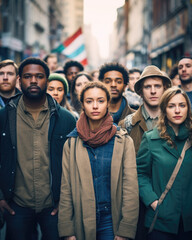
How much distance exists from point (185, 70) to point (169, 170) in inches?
115

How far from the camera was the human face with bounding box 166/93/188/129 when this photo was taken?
3217mm

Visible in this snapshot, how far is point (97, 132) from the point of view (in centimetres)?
317

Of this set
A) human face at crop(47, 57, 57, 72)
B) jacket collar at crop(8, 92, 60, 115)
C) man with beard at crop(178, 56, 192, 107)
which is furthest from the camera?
human face at crop(47, 57, 57, 72)

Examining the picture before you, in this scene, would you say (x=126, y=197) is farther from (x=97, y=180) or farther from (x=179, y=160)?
(x=179, y=160)

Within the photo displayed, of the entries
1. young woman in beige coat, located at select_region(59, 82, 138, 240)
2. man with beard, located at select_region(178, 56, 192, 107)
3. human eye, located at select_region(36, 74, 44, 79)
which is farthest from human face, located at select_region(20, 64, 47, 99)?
man with beard, located at select_region(178, 56, 192, 107)

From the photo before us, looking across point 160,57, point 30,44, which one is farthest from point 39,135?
point 30,44

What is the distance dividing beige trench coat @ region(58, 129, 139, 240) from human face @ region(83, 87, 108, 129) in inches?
10.9

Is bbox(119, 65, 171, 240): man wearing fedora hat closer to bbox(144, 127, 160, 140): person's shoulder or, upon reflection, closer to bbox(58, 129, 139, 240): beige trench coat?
bbox(144, 127, 160, 140): person's shoulder

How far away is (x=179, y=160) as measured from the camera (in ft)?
10.2

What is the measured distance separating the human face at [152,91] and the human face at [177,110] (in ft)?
2.30

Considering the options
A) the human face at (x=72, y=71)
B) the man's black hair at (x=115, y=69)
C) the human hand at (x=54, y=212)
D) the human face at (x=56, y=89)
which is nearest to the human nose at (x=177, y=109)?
the human hand at (x=54, y=212)

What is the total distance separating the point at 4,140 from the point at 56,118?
0.61m

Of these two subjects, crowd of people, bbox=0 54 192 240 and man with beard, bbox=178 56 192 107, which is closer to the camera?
crowd of people, bbox=0 54 192 240

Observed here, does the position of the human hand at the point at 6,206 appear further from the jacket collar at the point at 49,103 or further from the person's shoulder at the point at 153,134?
the person's shoulder at the point at 153,134
